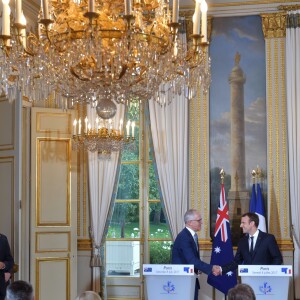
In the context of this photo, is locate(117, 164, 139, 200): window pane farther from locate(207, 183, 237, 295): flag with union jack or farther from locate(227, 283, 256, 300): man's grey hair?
locate(227, 283, 256, 300): man's grey hair

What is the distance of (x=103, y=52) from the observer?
214 inches

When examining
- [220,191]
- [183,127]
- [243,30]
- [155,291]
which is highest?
[243,30]

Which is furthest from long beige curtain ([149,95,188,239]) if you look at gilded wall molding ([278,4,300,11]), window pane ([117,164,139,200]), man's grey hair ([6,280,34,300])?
man's grey hair ([6,280,34,300])

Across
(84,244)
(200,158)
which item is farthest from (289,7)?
(84,244)

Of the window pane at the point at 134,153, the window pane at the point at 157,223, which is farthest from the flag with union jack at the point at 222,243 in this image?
the window pane at the point at 134,153

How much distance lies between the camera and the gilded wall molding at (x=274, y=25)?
32.9 feet

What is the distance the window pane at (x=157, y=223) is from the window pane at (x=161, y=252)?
102 mm

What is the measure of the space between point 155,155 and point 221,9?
2.29 meters

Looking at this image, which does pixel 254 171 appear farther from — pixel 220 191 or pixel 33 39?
pixel 33 39

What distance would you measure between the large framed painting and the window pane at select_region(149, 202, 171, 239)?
0.80 meters

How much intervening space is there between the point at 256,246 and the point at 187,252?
753 millimetres

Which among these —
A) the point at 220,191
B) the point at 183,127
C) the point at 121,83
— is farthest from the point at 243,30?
the point at 121,83

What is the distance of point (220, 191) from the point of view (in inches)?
395

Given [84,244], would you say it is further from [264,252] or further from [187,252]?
[264,252]
